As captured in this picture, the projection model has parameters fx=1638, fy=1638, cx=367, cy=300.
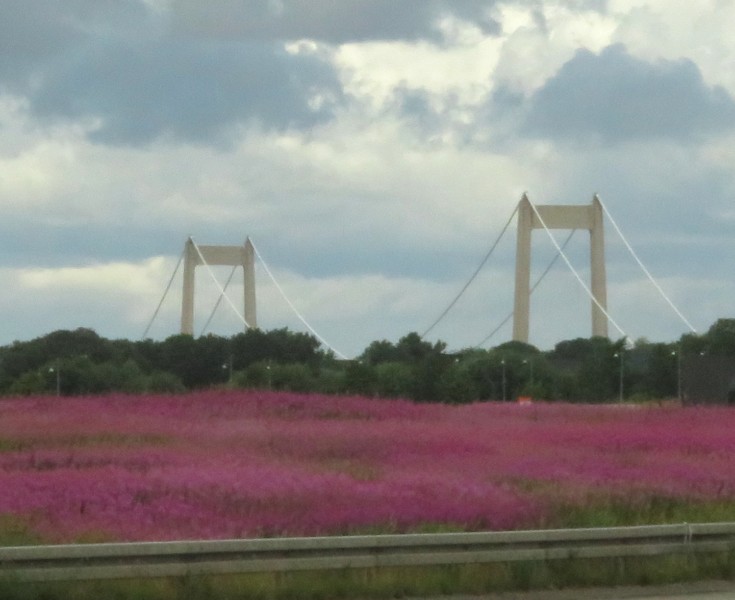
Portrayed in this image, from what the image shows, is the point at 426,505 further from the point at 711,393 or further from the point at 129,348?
the point at 129,348

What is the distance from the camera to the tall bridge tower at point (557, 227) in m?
80.5

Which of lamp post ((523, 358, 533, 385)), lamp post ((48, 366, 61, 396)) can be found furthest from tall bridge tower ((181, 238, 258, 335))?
lamp post ((48, 366, 61, 396))

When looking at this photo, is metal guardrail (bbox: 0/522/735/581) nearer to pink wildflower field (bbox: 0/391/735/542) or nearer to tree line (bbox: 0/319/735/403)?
pink wildflower field (bbox: 0/391/735/542)

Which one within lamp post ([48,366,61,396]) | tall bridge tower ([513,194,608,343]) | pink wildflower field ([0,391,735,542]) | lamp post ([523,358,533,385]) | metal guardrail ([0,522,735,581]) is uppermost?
tall bridge tower ([513,194,608,343])

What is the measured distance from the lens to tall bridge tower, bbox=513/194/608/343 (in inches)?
3169

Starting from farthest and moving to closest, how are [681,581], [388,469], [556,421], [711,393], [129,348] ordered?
[129,348], [711,393], [556,421], [388,469], [681,581]

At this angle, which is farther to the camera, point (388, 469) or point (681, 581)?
point (388, 469)

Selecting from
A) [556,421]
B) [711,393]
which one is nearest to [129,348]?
[711,393]

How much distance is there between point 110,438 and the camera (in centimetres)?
2811

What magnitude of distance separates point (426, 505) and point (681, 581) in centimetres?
321

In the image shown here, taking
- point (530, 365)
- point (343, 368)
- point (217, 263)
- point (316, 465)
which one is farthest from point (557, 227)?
point (316, 465)

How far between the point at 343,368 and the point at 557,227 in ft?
47.9

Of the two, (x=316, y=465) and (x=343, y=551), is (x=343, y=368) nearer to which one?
(x=316, y=465)

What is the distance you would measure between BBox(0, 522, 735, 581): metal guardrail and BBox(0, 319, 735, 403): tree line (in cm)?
4289
